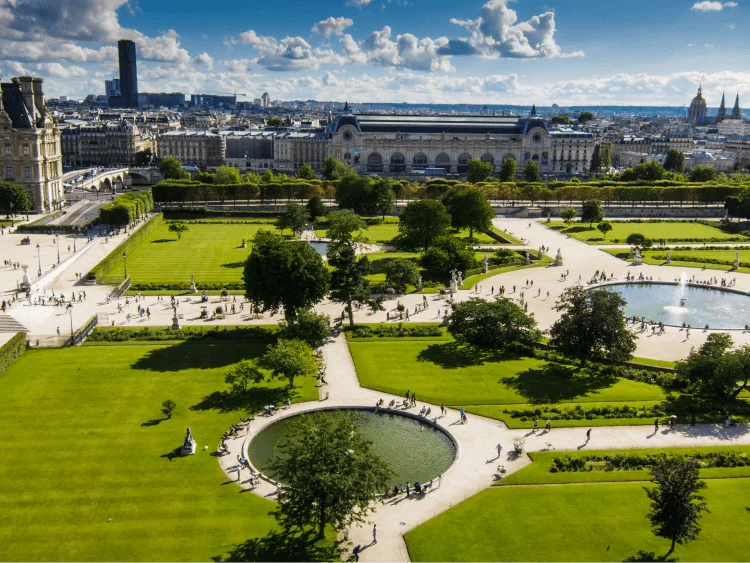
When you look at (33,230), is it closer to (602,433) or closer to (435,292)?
(435,292)

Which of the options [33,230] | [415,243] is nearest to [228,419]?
[415,243]

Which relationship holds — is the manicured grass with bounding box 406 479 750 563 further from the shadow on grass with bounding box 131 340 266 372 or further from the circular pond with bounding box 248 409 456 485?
the shadow on grass with bounding box 131 340 266 372

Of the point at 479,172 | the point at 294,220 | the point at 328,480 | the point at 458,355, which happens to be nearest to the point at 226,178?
the point at 294,220

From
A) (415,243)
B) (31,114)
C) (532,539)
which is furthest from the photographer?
(31,114)

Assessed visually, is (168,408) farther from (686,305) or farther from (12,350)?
(686,305)

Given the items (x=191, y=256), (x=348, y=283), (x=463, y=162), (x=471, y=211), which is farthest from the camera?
(x=463, y=162)

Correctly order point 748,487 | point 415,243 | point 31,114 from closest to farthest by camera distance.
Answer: point 748,487, point 415,243, point 31,114
